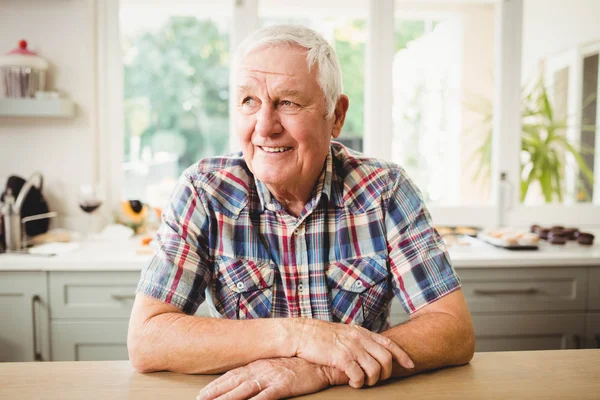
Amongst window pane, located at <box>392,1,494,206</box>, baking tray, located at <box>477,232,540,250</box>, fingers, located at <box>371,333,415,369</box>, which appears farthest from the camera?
window pane, located at <box>392,1,494,206</box>

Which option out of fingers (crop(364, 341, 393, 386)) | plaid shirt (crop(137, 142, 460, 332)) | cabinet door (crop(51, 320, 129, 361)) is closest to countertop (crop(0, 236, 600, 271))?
cabinet door (crop(51, 320, 129, 361))

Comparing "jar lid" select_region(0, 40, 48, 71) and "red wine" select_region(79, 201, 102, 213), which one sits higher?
"jar lid" select_region(0, 40, 48, 71)

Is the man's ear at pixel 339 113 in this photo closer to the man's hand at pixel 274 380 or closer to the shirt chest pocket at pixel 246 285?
the shirt chest pocket at pixel 246 285

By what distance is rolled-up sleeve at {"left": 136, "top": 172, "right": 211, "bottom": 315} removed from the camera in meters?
1.24

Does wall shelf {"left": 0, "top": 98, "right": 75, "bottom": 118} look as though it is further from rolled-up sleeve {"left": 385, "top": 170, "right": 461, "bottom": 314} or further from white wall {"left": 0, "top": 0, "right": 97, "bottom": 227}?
rolled-up sleeve {"left": 385, "top": 170, "right": 461, "bottom": 314}

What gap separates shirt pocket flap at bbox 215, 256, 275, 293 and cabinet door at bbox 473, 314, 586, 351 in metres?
1.32

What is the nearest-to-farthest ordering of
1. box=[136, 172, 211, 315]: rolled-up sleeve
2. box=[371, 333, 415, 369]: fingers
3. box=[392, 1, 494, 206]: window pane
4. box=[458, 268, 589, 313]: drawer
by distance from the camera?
box=[371, 333, 415, 369]: fingers, box=[136, 172, 211, 315]: rolled-up sleeve, box=[458, 268, 589, 313]: drawer, box=[392, 1, 494, 206]: window pane

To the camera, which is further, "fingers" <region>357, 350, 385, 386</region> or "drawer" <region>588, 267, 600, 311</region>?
"drawer" <region>588, 267, 600, 311</region>

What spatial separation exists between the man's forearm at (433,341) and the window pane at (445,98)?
6.32 ft

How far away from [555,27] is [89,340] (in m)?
3.05

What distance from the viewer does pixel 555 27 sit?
3217 millimetres

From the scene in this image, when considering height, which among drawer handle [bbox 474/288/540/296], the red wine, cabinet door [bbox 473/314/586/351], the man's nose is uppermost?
the man's nose

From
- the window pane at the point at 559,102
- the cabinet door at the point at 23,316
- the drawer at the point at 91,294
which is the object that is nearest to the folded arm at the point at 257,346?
the drawer at the point at 91,294

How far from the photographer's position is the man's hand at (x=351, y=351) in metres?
1.01
